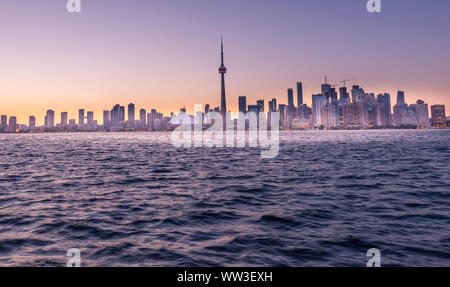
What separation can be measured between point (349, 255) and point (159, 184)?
16325mm

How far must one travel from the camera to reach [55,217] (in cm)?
1327

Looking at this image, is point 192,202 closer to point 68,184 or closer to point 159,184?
point 159,184

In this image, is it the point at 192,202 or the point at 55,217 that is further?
the point at 192,202
